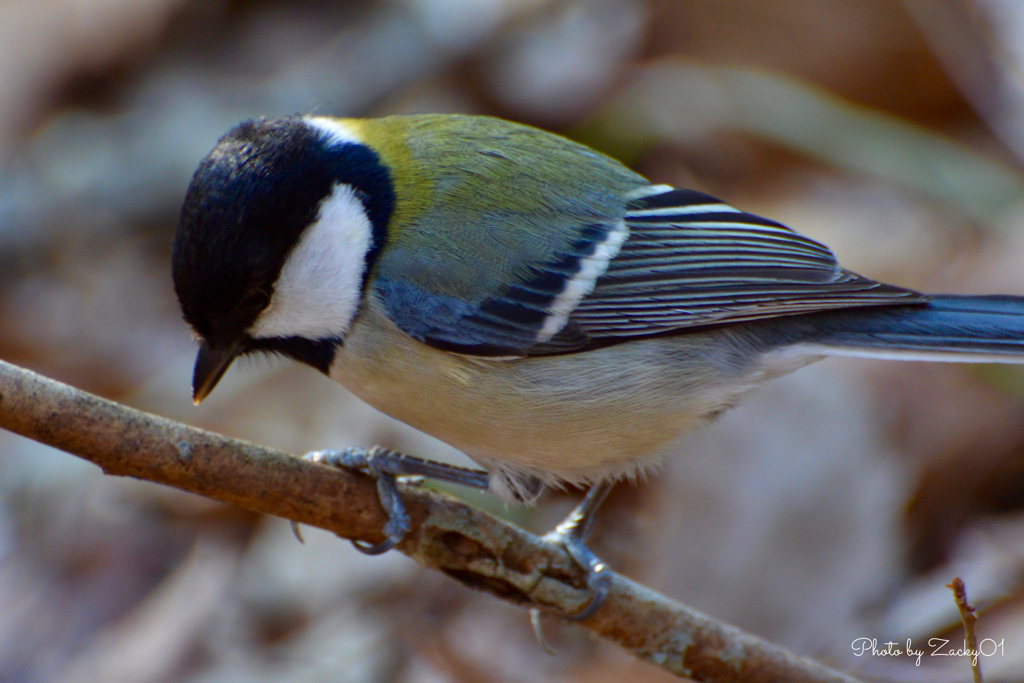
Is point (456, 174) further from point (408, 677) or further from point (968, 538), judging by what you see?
point (968, 538)

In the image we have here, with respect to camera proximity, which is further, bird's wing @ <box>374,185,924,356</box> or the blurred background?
the blurred background

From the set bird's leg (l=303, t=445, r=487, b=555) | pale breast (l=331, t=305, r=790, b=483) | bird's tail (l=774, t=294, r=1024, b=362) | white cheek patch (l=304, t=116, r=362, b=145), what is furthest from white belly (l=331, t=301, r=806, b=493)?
white cheek patch (l=304, t=116, r=362, b=145)

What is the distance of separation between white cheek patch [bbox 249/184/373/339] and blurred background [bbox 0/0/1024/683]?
33.7 inches

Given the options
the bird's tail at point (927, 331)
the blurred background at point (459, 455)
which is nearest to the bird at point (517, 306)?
the bird's tail at point (927, 331)

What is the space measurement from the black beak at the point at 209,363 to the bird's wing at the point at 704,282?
2.02ft

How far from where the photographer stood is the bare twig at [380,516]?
3.87 feet

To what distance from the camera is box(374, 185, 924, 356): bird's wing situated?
163 centimetres

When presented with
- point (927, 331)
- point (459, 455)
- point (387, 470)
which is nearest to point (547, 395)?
point (387, 470)

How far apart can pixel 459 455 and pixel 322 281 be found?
1.14 meters

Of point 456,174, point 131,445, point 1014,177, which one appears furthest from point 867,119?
point 131,445

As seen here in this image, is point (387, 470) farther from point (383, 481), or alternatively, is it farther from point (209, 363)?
point (209, 363)

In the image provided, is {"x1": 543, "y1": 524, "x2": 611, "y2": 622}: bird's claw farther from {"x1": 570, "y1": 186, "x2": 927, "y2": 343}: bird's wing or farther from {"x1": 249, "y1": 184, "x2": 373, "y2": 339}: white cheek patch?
{"x1": 249, "y1": 184, "x2": 373, "y2": 339}: white cheek patch

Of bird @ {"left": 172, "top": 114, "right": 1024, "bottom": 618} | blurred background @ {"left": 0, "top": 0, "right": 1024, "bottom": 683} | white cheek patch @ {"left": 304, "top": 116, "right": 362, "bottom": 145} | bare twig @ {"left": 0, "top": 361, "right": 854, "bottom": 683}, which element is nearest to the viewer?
bare twig @ {"left": 0, "top": 361, "right": 854, "bottom": 683}

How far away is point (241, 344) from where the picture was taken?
164 centimetres
